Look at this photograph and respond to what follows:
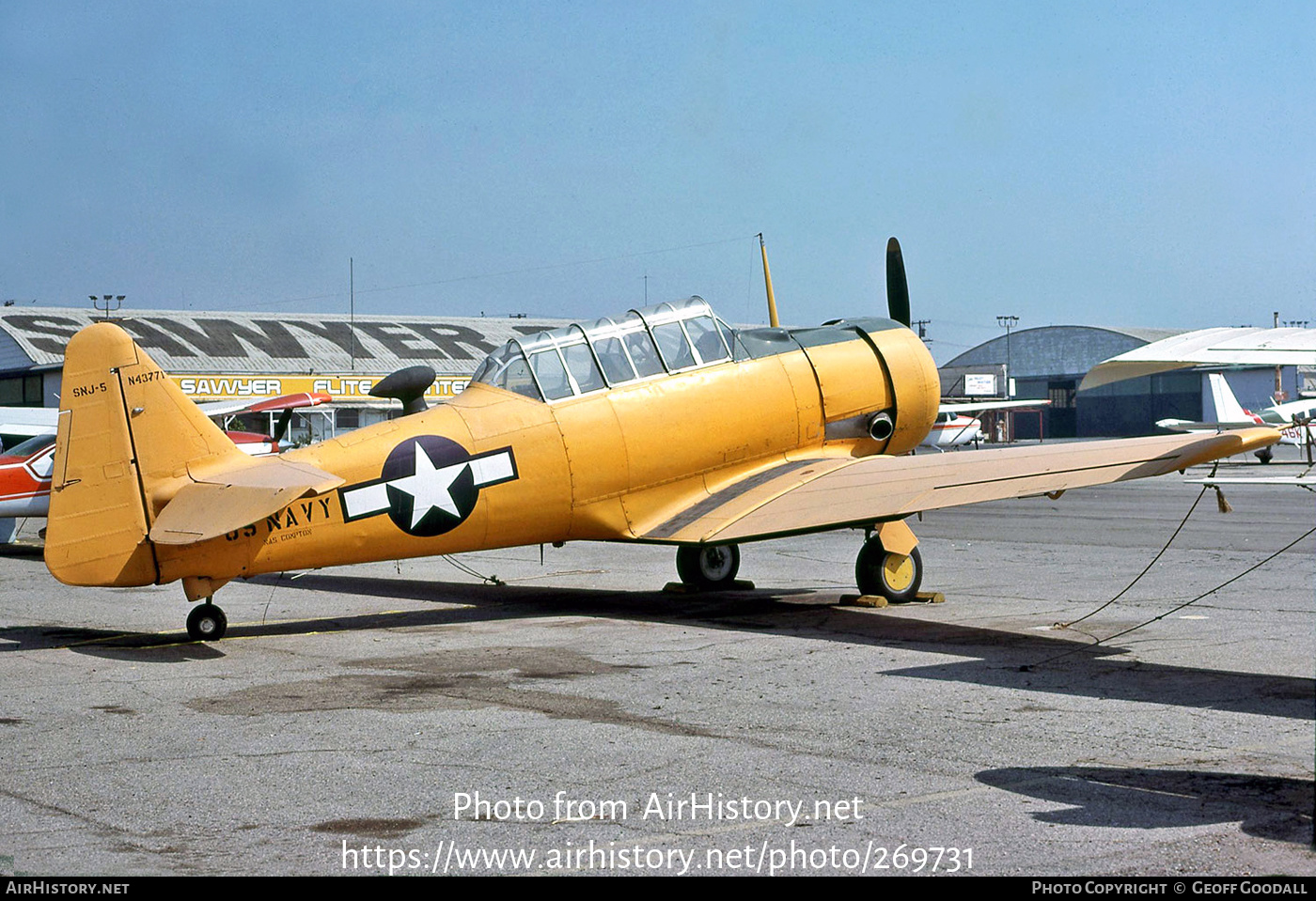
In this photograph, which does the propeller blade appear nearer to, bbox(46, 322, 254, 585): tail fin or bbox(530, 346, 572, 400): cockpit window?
bbox(530, 346, 572, 400): cockpit window

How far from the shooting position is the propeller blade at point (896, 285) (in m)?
15.8

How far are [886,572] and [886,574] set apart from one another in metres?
0.02

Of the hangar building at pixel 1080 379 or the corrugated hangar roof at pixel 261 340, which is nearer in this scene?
the corrugated hangar roof at pixel 261 340

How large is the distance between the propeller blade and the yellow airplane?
1713mm

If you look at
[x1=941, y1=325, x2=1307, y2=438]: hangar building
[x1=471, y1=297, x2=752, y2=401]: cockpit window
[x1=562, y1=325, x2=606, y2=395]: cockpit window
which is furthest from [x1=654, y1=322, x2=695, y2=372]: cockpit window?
[x1=941, y1=325, x2=1307, y2=438]: hangar building

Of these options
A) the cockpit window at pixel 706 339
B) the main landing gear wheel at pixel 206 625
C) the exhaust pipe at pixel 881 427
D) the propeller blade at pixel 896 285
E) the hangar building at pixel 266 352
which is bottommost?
the main landing gear wheel at pixel 206 625

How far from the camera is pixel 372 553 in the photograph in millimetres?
10469

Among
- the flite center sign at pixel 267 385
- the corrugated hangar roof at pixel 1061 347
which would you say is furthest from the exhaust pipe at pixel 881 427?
the corrugated hangar roof at pixel 1061 347

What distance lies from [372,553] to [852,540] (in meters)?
10.3

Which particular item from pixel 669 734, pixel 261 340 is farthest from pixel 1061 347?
pixel 669 734

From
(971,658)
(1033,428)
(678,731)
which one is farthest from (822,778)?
(1033,428)

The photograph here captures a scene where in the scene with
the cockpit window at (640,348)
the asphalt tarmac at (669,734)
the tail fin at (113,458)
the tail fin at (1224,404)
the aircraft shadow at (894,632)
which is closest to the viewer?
the asphalt tarmac at (669,734)

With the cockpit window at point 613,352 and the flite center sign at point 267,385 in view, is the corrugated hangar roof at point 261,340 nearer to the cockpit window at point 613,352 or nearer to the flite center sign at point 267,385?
the flite center sign at point 267,385

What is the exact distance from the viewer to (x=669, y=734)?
6.81m
